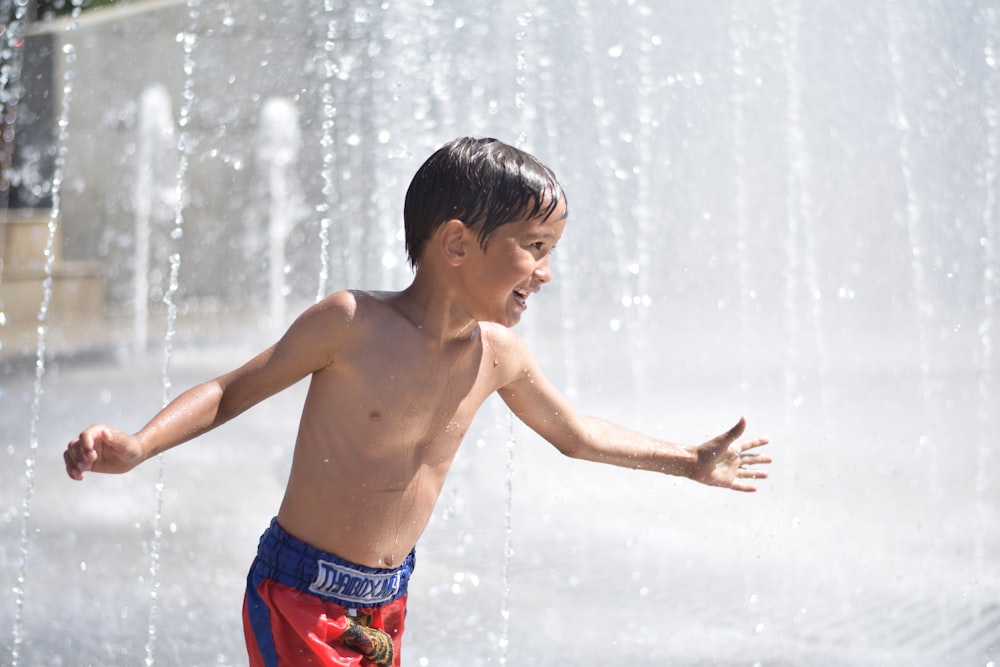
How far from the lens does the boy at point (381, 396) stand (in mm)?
1860

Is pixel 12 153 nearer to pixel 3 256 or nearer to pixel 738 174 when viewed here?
pixel 3 256

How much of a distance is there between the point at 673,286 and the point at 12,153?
22.2 ft

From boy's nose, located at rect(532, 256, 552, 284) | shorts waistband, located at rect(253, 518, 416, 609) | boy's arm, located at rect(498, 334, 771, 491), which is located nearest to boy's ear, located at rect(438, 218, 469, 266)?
boy's nose, located at rect(532, 256, 552, 284)

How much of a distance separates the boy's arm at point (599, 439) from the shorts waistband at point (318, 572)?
0.37 m

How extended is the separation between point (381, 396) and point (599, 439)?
1.39 ft

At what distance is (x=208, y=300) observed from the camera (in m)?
11.4

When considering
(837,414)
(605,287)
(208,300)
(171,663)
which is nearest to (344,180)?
(208,300)

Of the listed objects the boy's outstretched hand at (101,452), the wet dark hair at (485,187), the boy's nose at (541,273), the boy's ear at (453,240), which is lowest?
the boy's outstretched hand at (101,452)

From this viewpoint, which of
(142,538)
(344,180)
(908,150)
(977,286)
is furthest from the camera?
(344,180)

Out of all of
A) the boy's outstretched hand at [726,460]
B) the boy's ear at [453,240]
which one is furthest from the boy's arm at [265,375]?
the boy's outstretched hand at [726,460]

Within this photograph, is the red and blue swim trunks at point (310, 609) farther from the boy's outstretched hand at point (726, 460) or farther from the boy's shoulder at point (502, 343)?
the boy's outstretched hand at point (726, 460)

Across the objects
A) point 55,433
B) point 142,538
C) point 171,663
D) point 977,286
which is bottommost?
point 171,663

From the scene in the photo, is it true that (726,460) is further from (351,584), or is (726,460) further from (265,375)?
(265,375)

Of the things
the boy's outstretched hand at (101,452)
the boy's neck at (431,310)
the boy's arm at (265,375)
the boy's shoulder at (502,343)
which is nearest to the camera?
the boy's outstretched hand at (101,452)
